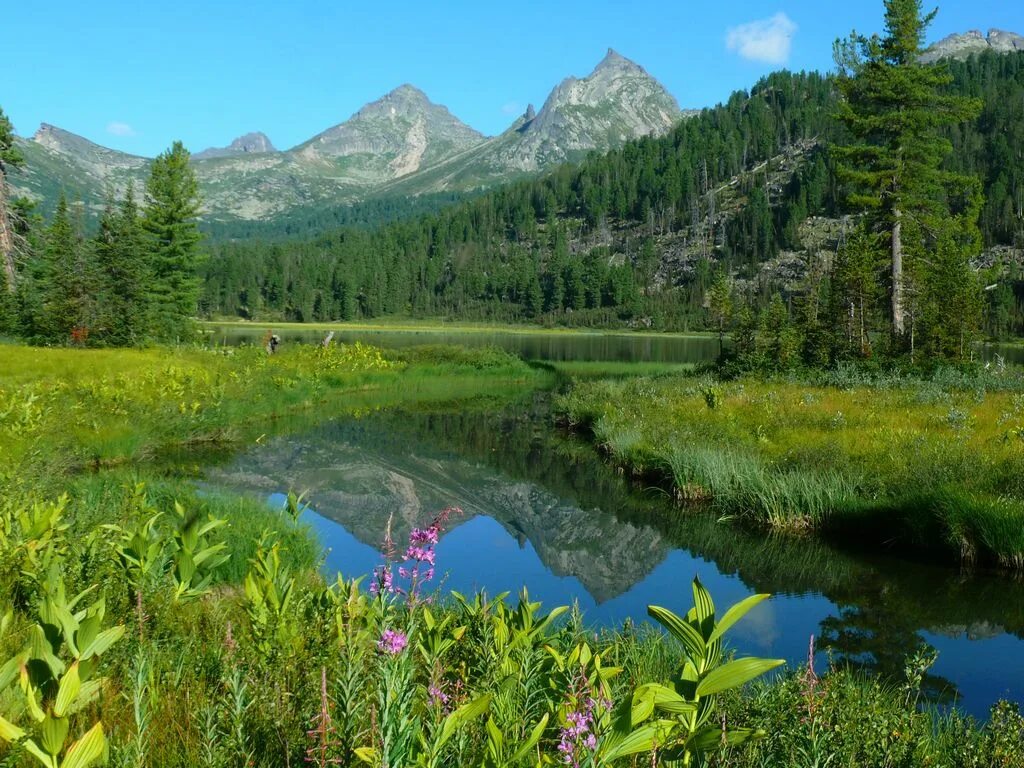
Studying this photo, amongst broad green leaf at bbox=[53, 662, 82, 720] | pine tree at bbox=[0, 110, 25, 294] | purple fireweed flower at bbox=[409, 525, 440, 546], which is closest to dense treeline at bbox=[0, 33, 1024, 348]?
pine tree at bbox=[0, 110, 25, 294]

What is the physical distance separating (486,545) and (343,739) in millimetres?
12065

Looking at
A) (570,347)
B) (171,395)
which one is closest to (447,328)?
(570,347)

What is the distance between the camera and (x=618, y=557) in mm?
13031

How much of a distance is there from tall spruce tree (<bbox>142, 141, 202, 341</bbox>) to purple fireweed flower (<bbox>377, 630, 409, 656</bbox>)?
1924 inches

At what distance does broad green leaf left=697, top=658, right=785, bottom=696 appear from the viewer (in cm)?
191

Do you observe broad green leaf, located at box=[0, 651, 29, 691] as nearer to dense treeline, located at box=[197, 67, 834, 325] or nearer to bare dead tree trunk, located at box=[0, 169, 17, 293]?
bare dead tree trunk, located at box=[0, 169, 17, 293]

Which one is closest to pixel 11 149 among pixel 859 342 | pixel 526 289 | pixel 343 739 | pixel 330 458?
pixel 330 458

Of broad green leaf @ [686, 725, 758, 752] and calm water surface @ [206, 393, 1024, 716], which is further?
calm water surface @ [206, 393, 1024, 716]

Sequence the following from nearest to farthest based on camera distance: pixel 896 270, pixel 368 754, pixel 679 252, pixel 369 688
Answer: pixel 368 754 < pixel 369 688 < pixel 896 270 < pixel 679 252

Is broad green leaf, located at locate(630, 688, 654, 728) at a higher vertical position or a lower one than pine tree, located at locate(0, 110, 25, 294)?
lower

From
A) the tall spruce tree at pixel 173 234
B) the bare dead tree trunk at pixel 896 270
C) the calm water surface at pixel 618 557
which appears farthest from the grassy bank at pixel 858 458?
the tall spruce tree at pixel 173 234

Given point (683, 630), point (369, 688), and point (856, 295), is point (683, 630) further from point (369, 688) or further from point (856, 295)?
point (856, 295)

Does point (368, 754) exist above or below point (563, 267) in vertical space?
below

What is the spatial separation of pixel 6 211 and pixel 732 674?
168 feet
